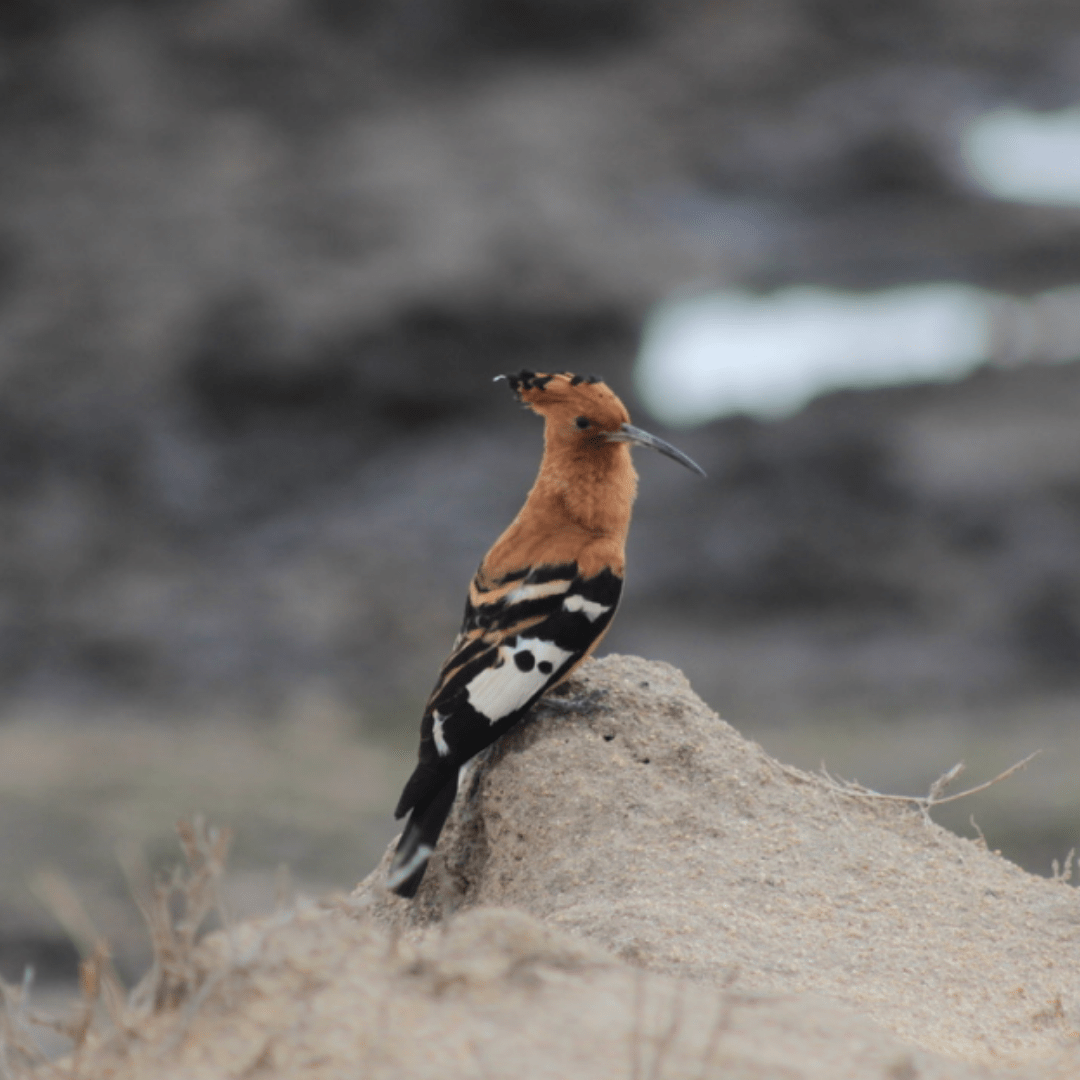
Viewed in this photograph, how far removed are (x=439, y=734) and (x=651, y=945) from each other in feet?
3.80

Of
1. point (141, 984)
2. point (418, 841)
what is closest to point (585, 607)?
point (418, 841)

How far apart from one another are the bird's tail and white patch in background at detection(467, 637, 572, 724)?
25 cm

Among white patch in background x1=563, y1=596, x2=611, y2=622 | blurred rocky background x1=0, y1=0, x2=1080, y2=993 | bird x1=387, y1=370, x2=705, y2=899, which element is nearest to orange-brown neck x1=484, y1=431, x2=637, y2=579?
bird x1=387, y1=370, x2=705, y2=899

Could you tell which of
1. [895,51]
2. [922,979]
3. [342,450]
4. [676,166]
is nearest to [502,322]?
[342,450]

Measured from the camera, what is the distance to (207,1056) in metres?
2.48

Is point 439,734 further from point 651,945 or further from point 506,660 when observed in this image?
point 651,945

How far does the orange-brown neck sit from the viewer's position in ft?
15.9

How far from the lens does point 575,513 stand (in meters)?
4.91

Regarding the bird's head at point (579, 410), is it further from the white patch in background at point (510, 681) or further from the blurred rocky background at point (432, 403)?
the blurred rocky background at point (432, 403)

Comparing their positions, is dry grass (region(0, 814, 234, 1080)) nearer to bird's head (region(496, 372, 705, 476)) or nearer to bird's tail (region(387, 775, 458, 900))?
bird's tail (region(387, 775, 458, 900))

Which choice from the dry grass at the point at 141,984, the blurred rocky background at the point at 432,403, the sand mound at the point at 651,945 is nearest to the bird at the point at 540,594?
the sand mound at the point at 651,945

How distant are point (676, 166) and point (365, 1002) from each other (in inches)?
814

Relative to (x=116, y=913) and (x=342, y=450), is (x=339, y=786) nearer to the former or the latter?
(x=116, y=913)

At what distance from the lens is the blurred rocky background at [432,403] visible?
15.4m
